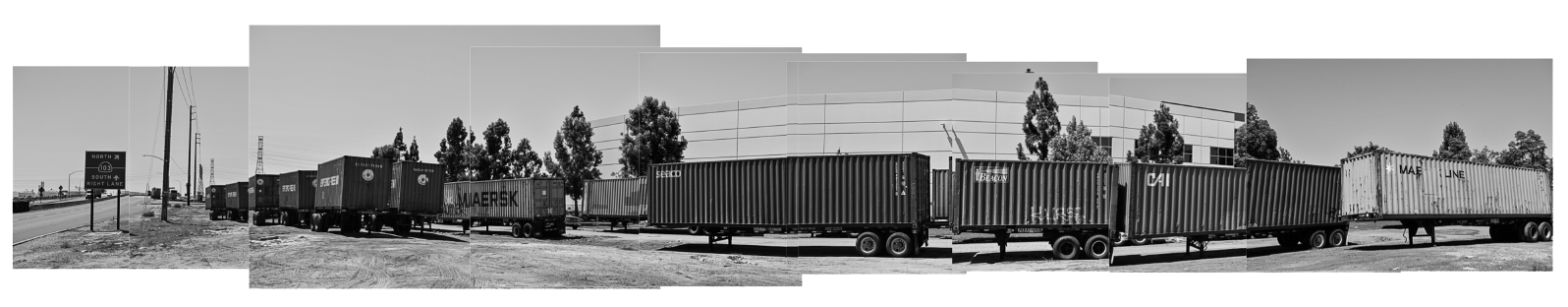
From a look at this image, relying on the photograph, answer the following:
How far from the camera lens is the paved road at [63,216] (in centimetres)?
2289

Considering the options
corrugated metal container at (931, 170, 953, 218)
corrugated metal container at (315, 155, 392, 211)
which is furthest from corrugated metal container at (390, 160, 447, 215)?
corrugated metal container at (931, 170, 953, 218)

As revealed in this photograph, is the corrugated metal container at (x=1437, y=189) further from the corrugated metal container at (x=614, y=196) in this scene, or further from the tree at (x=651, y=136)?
the corrugated metal container at (x=614, y=196)

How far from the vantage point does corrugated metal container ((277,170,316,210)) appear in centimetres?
2058

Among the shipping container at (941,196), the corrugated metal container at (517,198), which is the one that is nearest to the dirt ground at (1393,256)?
the shipping container at (941,196)

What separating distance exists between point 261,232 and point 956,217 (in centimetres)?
1358

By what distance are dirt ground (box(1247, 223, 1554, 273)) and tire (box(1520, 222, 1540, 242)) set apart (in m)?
0.17

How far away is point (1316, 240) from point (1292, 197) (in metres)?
0.98

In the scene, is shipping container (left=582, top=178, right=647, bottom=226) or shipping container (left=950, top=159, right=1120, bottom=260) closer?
shipping container (left=950, top=159, right=1120, bottom=260)

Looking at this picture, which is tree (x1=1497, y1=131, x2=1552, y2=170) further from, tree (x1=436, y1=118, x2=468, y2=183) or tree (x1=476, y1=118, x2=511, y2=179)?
tree (x1=436, y1=118, x2=468, y2=183)

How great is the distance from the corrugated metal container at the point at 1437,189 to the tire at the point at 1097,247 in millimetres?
4739

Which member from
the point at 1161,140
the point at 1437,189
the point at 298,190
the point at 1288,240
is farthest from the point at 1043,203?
the point at 298,190

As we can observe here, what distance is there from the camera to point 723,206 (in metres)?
20.2

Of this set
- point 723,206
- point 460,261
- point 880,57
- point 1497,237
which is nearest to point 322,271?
point 460,261

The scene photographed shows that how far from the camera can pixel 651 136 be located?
52.0 ft
